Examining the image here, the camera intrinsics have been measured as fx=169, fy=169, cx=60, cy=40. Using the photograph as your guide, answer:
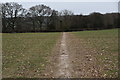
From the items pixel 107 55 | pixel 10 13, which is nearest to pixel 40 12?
pixel 10 13

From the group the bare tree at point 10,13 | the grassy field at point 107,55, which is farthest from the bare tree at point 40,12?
the grassy field at point 107,55

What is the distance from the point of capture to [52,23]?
51594 millimetres

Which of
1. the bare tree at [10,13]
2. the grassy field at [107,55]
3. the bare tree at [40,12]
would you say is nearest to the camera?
the grassy field at [107,55]

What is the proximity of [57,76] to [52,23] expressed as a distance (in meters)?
47.5

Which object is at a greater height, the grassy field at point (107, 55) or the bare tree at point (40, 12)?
the bare tree at point (40, 12)

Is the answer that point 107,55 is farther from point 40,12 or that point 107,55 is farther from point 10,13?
point 40,12

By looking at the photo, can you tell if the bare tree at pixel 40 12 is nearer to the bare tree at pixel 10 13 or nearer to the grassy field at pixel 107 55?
the bare tree at pixel 10 13

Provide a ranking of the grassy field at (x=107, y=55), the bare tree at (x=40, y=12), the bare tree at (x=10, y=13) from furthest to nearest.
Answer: the bare tree at (x=40, y=12)
the bare tree at (x=10, y=13)
the grassy field at (x=107, y=55)

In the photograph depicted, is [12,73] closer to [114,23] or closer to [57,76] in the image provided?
[57,76]

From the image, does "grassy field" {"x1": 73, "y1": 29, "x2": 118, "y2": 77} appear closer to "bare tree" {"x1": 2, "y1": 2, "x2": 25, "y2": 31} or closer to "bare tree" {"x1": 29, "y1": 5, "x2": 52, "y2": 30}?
"bare tree" {"x1": 2, "y1": 2, "x2": 25, "y2": 31}

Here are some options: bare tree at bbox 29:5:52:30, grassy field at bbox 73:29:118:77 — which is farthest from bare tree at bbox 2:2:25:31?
bare tree at bbox 29:5:52:30

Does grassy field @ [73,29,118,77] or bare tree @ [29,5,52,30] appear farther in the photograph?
bare tree @ [29,5,52,30]

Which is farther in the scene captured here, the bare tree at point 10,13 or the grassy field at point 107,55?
the bare tree at point 10,13

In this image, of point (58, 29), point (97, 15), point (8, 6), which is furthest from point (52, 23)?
point (97, 15)
